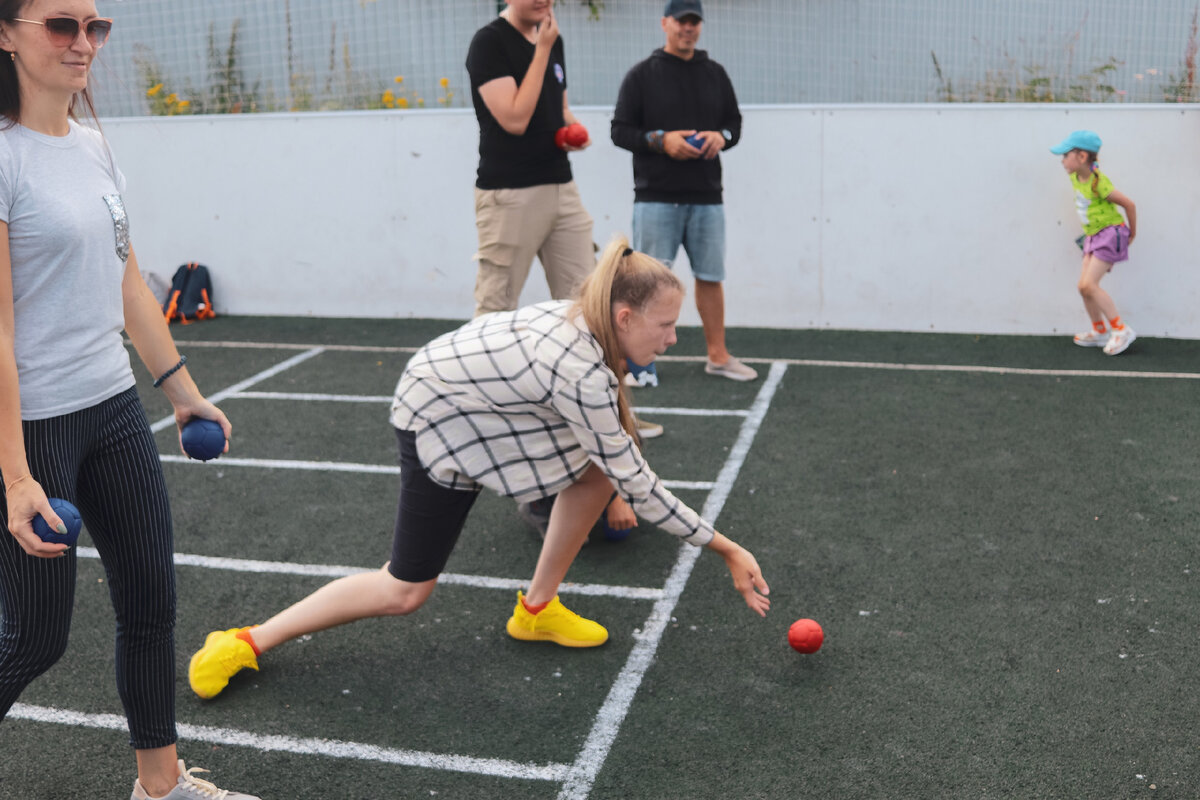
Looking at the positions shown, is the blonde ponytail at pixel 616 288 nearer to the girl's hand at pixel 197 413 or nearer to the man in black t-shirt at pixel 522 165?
the girl's hand at pixel 197 413

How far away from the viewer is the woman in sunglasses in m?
2.23

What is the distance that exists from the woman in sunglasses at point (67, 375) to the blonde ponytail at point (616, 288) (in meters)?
1.08

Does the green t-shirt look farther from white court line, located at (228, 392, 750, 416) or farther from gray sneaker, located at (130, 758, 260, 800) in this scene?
gray sneaker, located at (130, 758, 260, 800)

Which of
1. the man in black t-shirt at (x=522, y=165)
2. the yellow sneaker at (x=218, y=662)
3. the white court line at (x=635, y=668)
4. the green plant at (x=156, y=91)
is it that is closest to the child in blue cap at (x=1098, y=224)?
the white court line at (x=635, y=668)

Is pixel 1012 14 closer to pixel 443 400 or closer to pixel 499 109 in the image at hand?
pixel 499 109

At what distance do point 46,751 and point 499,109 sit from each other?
3282mm

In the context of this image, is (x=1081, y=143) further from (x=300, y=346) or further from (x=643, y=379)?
(x=300, y=346)

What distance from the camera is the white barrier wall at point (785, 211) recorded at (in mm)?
7777

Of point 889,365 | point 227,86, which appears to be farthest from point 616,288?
point 227,86

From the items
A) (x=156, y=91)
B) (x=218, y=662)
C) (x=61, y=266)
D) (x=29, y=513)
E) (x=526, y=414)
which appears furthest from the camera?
(x=156, y=91)

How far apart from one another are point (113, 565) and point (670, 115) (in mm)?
4793

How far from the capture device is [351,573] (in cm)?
438

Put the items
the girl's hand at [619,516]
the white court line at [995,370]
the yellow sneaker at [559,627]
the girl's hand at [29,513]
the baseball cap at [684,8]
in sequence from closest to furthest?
the girl's hand at [29,513], the yellow sneaker at [559,627], the girl's hand at [619,516], the baseball cap at [684,8], the white court line at [995,370]

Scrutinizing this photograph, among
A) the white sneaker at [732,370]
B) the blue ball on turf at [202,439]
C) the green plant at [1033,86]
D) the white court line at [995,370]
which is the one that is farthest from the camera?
the green plant at [1033,86]
